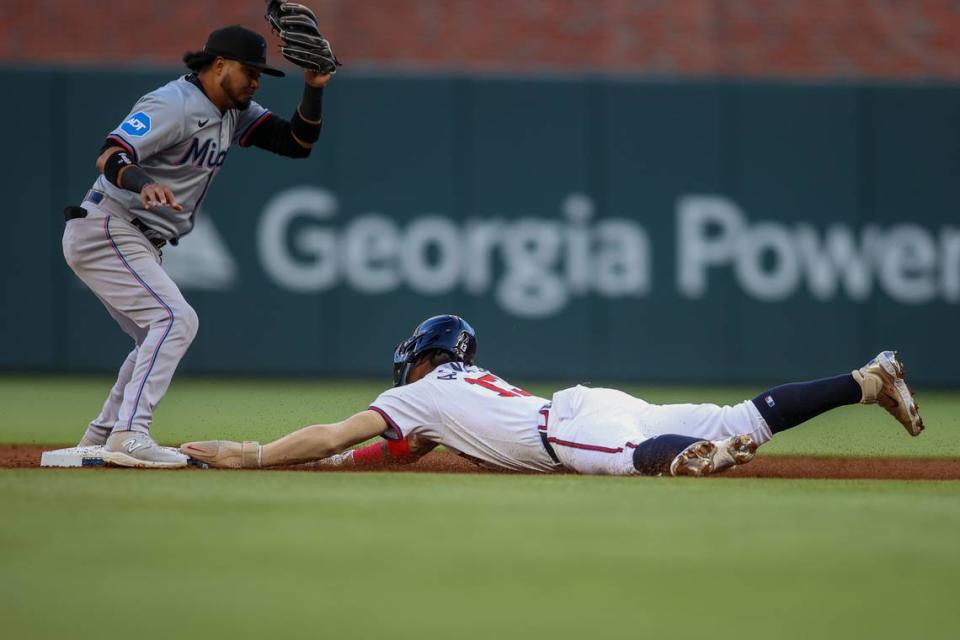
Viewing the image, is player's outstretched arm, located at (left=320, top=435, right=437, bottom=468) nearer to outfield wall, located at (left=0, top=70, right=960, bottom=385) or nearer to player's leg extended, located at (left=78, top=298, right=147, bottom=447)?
player's leg extended, located at (left=78, top=298, right=147, bottom=447)

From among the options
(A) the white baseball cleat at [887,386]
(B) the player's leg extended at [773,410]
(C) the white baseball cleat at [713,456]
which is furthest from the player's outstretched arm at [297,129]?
(A) the white baseball cleat at [887,386]

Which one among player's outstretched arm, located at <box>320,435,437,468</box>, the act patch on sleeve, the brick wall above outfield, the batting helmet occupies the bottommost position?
player's outstretched arm, located at <box>320,435,437,468</box>

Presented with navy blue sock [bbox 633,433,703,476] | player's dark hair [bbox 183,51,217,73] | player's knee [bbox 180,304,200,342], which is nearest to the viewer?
navy blue sock [bbox 633,433,703,476]

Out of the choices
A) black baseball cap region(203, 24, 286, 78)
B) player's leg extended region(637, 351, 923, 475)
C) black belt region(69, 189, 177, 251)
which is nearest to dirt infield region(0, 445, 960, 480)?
player's leg extended region(637, 351, 923, 475)

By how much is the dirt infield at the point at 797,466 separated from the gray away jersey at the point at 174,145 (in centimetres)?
121

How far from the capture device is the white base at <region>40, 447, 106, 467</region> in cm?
588

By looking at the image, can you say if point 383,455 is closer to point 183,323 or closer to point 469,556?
point 183,323

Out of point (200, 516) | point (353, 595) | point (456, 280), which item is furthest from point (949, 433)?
point (353, 595)

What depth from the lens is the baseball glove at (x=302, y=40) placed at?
6.46 metres

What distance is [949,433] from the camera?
874cm

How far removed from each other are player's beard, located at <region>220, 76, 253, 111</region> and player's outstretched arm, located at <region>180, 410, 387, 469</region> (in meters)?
1.54

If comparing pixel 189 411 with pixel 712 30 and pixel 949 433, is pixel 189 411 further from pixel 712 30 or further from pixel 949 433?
pixel 712 30

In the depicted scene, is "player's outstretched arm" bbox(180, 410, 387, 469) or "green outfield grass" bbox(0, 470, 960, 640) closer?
"green outfield grass" bbox(0, 470, 960, 640)

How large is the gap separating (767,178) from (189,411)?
5.78m
